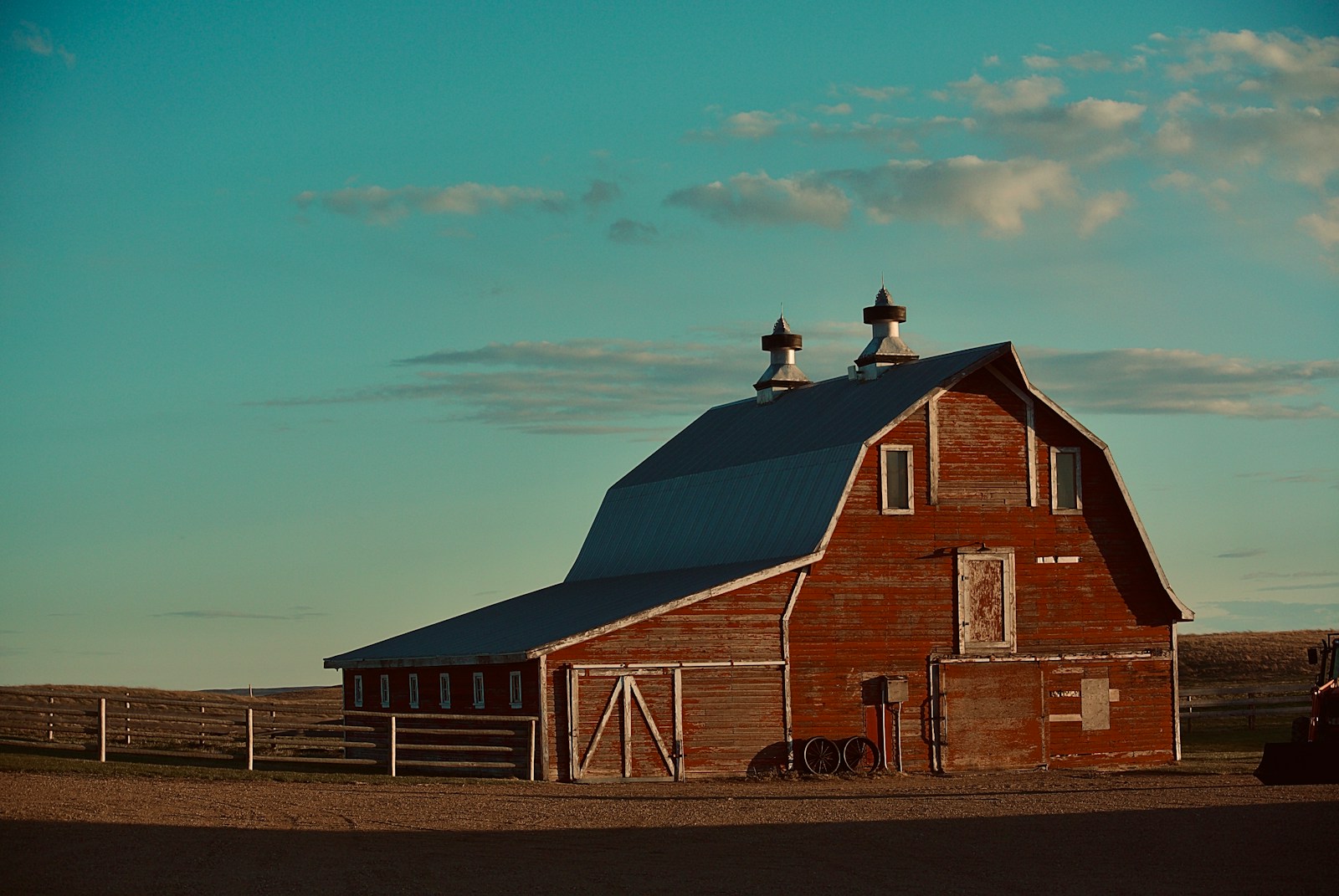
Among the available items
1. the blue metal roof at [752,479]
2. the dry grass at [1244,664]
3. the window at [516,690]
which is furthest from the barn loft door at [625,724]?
the dry grass at [1244,664]

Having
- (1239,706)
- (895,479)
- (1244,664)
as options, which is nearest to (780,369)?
(895,479)

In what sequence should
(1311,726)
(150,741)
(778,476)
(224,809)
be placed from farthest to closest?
(150,741), (778,476), (1311,726), (224,809)

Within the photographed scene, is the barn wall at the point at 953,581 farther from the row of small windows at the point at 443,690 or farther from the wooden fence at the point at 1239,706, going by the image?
the wooden fence at the point at 1239,706

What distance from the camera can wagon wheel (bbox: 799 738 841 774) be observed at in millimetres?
31281

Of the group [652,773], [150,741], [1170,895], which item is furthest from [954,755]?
[150,741]

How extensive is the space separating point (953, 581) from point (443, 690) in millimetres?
10127

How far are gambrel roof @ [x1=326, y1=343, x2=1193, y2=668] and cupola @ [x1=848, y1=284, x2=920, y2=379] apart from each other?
0.35m

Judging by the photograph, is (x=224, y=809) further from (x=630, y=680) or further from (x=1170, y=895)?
(x=1170, y=895)

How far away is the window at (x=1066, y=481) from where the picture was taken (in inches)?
1325

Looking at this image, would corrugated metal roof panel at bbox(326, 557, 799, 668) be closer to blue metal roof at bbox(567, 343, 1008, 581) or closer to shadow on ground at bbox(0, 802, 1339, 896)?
blue metal roof at bbox(567, 343, 1008, 581)

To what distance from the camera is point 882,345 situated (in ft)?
124

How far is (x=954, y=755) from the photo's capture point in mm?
32500

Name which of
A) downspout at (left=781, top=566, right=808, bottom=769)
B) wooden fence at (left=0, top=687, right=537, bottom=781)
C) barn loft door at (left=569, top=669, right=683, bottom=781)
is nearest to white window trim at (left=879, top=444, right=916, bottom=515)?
downspout at (left=781, top=566, right=808, bottom=769)

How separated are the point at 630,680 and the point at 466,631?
647cm
